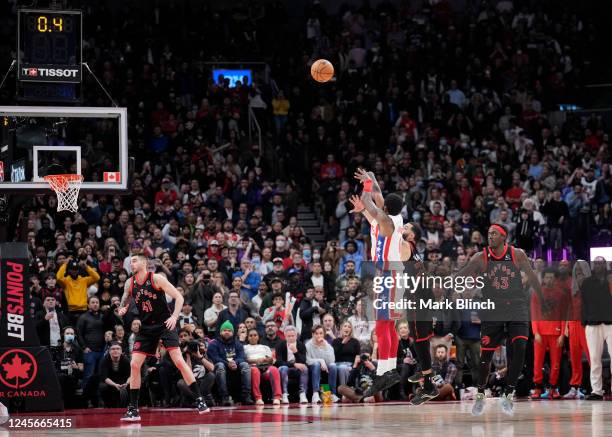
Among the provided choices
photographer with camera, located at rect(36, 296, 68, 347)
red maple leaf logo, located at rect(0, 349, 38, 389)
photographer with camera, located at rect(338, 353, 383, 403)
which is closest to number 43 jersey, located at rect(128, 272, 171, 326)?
red maple leaf logo, located at rect(0, 349, 38, 389)

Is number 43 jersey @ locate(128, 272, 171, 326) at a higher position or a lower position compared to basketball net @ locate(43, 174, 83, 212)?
lower

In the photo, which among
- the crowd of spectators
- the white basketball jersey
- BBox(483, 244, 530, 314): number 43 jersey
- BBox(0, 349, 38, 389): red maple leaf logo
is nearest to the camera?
the white basketball jersey

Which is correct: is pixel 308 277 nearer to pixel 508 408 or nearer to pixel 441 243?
pixel 441 243

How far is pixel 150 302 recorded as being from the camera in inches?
575

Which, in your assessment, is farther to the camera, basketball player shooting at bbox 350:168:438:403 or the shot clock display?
the shot clock display

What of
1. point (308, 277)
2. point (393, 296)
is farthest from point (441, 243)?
point (393, 296)

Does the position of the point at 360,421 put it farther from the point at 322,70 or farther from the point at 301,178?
the point at 301,178

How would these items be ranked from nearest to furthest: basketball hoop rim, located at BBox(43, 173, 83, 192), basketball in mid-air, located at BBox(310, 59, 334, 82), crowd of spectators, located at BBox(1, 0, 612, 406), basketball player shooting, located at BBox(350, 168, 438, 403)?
basketball player shooting, located at BBox(350, 168, 438, 403) → basketball hoop rim, located at BBox(43, 173, 83, 192) → basketball in mid-air, located at BBox(310, 59, 334, 82) → crowd of spectators, located at BBox(1, 0, 612, 406)

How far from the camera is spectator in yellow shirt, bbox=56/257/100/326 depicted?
18406 millimetres

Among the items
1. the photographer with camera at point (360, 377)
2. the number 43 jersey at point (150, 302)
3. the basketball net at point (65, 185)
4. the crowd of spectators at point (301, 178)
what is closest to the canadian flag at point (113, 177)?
the basketball net at point (65, 185)

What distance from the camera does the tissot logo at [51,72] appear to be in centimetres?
1487

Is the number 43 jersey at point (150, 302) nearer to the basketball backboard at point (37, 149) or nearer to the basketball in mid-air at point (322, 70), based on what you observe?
the basketball backboard at point (37, 149)

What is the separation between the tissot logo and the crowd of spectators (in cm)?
382

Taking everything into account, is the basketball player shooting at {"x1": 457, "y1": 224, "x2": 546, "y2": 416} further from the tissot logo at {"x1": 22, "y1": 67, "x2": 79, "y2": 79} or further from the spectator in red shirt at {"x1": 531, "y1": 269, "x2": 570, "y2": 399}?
the tissot logo at {"x1": 22, "y1": 67, "x2": 79, "y2": 79}
